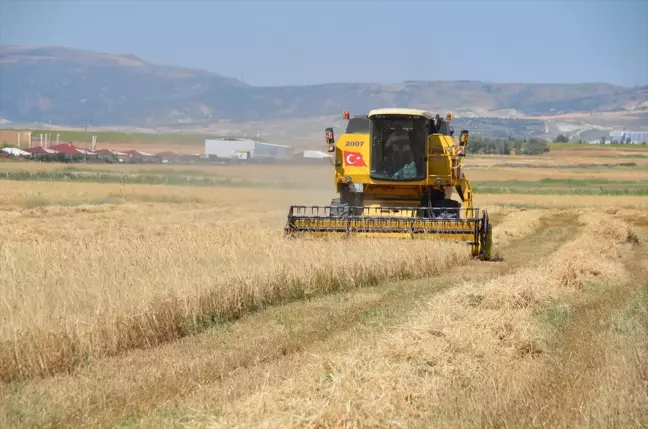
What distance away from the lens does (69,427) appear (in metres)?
6.48

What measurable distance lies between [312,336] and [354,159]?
10.9 meters

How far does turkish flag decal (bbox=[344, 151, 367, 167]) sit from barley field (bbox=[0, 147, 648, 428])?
11.5 feet

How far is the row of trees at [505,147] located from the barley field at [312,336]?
9570 centimetres

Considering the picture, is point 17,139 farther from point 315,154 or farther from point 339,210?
point 339,210

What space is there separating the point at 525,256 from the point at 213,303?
403 inches

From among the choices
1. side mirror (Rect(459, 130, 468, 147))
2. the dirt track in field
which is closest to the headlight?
side mirror (Rect(459, 130, 468, 147))

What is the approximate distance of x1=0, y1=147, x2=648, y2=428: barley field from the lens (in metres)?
6.61

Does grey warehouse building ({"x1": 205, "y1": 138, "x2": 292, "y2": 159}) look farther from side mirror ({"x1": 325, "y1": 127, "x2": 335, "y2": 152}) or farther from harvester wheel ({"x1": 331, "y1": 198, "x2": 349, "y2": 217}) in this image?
harvester wheel ({"x1": 331, "y1": 198, "x2": 349, "y2": 217})

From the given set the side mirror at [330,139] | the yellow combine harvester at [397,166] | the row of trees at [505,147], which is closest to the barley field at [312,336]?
the yellow combine harvester at [397,166]

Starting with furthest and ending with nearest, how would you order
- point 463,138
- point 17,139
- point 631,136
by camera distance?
1. point 631,136
2. point 17,139
3. point 463,138

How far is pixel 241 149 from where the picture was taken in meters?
64.8

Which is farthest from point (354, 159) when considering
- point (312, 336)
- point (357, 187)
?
point (312, 336)

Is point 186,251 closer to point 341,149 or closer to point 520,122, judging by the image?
point 341,149

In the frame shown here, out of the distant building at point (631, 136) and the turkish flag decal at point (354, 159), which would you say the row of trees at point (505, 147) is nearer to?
the distant building at point (631, 136)
